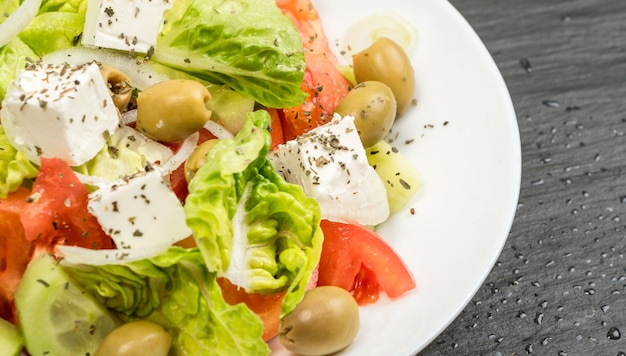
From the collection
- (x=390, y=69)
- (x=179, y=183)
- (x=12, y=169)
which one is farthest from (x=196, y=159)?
(x=390, y=69)

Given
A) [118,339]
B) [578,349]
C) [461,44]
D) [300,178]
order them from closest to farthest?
[118,339] < [300,178] < [578,349] < [461,44]

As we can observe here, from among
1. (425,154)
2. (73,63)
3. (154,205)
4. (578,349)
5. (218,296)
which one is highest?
(73,63)

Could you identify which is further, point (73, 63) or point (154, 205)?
point (73, 63)

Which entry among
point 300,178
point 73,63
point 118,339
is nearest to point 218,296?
point 118,339

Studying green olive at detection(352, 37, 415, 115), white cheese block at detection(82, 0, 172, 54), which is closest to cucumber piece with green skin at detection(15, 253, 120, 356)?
white cheese block at detection(82, 0, 172, 54)

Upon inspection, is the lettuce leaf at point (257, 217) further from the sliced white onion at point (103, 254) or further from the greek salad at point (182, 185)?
the sliced white onion at point (103, 254)

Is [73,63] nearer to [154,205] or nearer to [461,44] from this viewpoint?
[154,205]

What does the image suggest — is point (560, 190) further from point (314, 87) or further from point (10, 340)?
point (10, 340)
